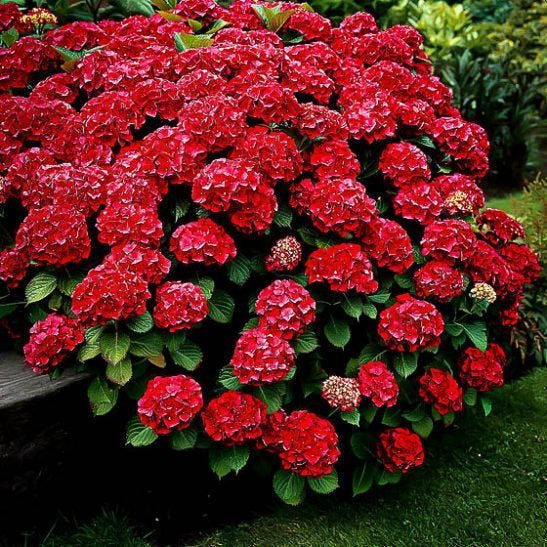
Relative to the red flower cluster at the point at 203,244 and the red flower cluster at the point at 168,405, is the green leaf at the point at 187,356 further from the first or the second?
the red flower cluster at the point at 203,244

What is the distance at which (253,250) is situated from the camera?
7.93 feet

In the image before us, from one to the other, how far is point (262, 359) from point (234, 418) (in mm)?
208

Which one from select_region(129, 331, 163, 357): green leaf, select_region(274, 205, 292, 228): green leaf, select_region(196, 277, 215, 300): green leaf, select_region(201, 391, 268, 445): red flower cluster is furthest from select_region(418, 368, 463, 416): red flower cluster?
select_region(129, 331, 163, 357): green leaf

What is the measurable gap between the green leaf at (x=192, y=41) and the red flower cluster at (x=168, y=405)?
144 centimetres

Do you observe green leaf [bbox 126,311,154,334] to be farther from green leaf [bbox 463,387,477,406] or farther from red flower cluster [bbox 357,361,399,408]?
green leaf [bbox 463,387,477,406]

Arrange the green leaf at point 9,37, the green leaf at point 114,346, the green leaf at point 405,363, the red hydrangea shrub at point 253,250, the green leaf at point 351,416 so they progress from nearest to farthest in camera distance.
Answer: the green leaf at point 114,346
the red hydrangea shrub at point 253,250
the green leaf at point 351,416
the green leaf at point 405,363
the green leaf at point 9,37

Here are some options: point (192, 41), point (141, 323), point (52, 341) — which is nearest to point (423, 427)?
point (141, 323)

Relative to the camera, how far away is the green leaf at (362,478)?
2.47m

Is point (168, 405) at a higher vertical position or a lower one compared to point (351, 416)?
higher

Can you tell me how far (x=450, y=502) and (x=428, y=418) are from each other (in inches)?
17.1

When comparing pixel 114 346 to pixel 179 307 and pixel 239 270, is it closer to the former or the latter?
pixel 179 307

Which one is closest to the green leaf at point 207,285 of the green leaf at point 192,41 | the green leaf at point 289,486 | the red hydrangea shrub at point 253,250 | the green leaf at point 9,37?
the red hydrangea shrub at point 253,250

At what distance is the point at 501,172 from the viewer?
6797 mm

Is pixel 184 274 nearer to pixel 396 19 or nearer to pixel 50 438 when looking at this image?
pixel 50 438
